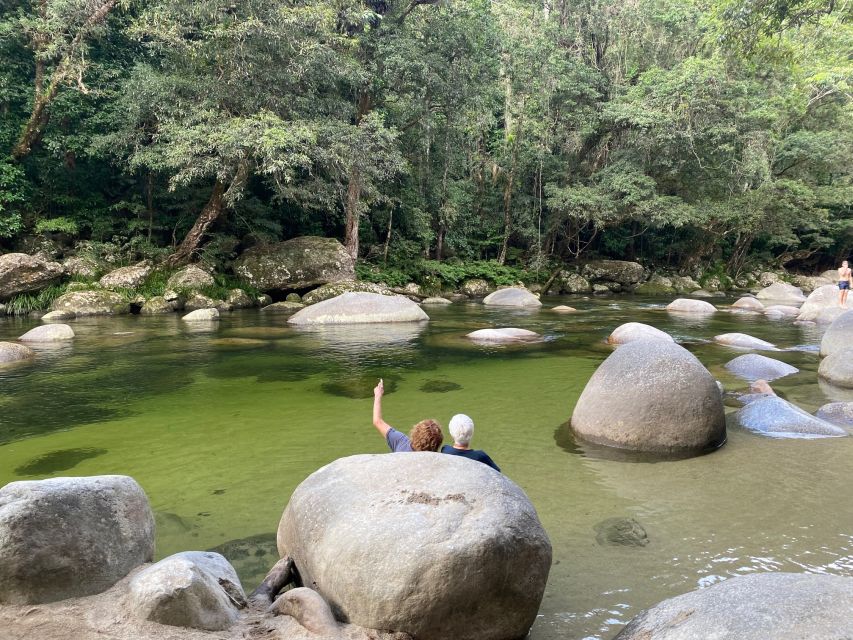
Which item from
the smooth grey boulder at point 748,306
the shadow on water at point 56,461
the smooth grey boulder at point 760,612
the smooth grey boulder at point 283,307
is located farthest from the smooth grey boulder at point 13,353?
the smooth grey boulder at point 748,306

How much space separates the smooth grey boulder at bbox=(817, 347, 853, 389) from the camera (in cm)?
875

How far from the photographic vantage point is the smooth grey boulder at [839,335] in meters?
10.4

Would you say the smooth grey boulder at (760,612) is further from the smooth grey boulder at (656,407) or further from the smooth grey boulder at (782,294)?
the smooth grey boulder at (782,294)

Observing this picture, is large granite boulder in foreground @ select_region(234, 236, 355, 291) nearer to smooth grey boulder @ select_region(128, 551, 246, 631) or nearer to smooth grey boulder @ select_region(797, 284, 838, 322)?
smooth grey boulder @ select_region(797, 284, 838, 322)

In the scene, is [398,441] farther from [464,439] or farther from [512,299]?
[512,299]

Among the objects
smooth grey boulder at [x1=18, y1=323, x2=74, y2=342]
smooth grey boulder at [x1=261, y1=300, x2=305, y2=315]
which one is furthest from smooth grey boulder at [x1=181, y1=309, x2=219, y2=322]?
smooth grey boulder at [x1=18, y1=323, x2=74, y2=342]

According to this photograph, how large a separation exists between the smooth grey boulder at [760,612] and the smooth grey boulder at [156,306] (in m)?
18.8

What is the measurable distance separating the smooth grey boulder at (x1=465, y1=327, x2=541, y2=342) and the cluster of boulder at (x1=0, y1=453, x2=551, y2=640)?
10132 mm

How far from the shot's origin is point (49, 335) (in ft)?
42.3

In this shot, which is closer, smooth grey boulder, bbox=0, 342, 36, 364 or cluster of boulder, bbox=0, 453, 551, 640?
cluster of boulder, bbox=0, 453, 551, 640


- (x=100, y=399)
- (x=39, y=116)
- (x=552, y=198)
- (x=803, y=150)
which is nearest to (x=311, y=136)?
(x=39, y=116)

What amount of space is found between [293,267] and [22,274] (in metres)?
8.41

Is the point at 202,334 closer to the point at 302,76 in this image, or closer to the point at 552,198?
the point at 302,76

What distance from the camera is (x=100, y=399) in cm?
823
